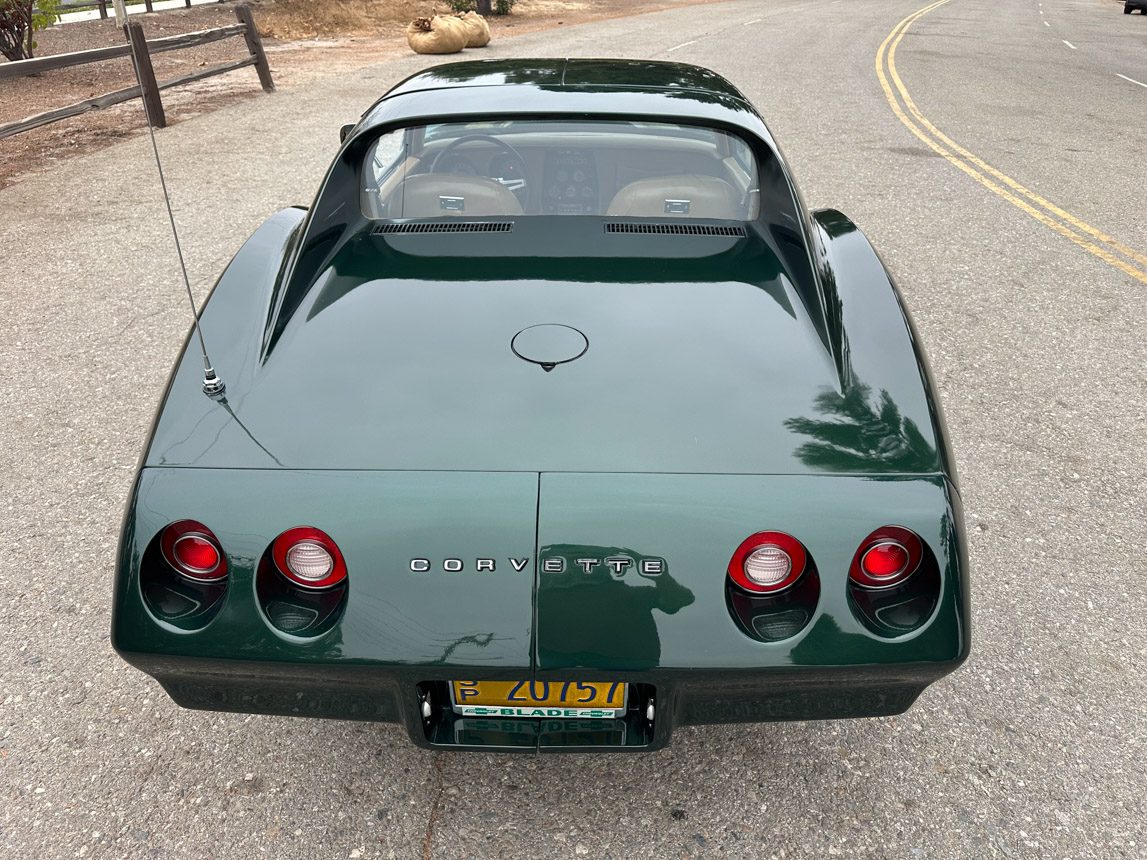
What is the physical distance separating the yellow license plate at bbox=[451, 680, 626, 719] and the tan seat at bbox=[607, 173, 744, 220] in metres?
Answer: 1.68

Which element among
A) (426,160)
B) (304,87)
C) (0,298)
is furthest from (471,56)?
(426,160)

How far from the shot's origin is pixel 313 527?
191 cm

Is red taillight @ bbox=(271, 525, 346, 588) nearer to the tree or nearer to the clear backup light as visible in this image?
the clear backup light

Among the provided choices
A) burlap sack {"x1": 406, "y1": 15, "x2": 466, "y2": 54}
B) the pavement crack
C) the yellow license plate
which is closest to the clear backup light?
the yellow license plate

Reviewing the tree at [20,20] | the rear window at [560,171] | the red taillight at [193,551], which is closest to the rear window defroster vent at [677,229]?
the rear window at [560,171]

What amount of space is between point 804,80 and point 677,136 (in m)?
12.3

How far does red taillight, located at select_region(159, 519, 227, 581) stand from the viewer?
1938 millimetres

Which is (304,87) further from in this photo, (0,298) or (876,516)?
(876,516)

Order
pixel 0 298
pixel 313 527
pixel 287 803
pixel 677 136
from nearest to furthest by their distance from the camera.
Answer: pixel 313 527 → pixel 287 803 → pixel 677 136 → pixel 0 298

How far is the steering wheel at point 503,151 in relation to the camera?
3332 millimetres

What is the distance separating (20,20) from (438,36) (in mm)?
6961

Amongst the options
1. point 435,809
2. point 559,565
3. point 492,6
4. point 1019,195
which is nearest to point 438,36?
point 492,6

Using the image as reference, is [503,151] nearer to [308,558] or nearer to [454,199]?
[454,199]

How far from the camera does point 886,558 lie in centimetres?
193
